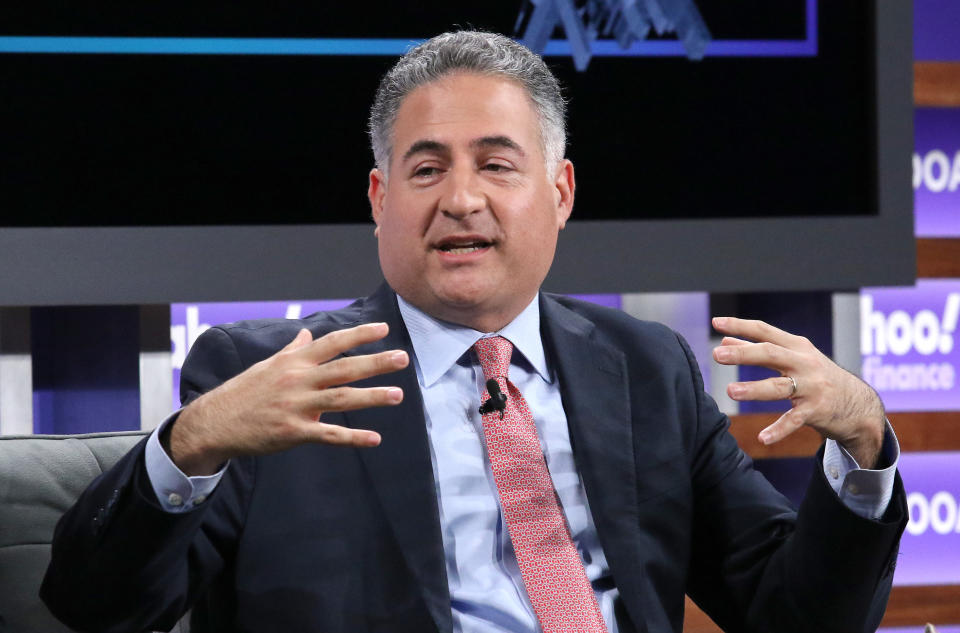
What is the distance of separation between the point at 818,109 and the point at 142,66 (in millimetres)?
1549

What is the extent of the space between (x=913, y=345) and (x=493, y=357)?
206cm

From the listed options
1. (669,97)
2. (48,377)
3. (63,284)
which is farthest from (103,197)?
(669,97)

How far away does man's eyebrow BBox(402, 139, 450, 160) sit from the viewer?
1.55 metres

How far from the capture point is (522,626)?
143cm

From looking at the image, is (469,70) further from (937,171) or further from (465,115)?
(937,171)

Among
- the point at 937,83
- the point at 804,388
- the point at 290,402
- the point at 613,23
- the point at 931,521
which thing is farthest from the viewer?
the point at 931,521

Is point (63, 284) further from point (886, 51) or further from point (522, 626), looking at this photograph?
point (886, 51)

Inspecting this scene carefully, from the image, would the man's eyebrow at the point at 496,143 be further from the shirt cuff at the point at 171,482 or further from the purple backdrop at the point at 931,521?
the purple backdrop at the point at 931,521

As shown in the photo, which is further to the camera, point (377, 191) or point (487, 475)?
point (377, 191)

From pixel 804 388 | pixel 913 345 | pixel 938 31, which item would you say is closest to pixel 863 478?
Answer: pixel 804 388

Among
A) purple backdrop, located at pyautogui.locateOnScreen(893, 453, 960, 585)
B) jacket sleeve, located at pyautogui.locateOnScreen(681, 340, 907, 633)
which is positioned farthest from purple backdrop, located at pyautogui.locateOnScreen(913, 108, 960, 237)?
jacket sleeve, located at pyautogui.locateOnScreen(681, 340, 907, 633)

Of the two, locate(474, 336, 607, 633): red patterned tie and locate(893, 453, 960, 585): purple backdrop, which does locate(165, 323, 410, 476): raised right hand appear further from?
locate(893, 453, 960, 585): purple backdrop

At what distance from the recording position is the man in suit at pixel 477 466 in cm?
124

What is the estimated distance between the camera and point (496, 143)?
1.56m
